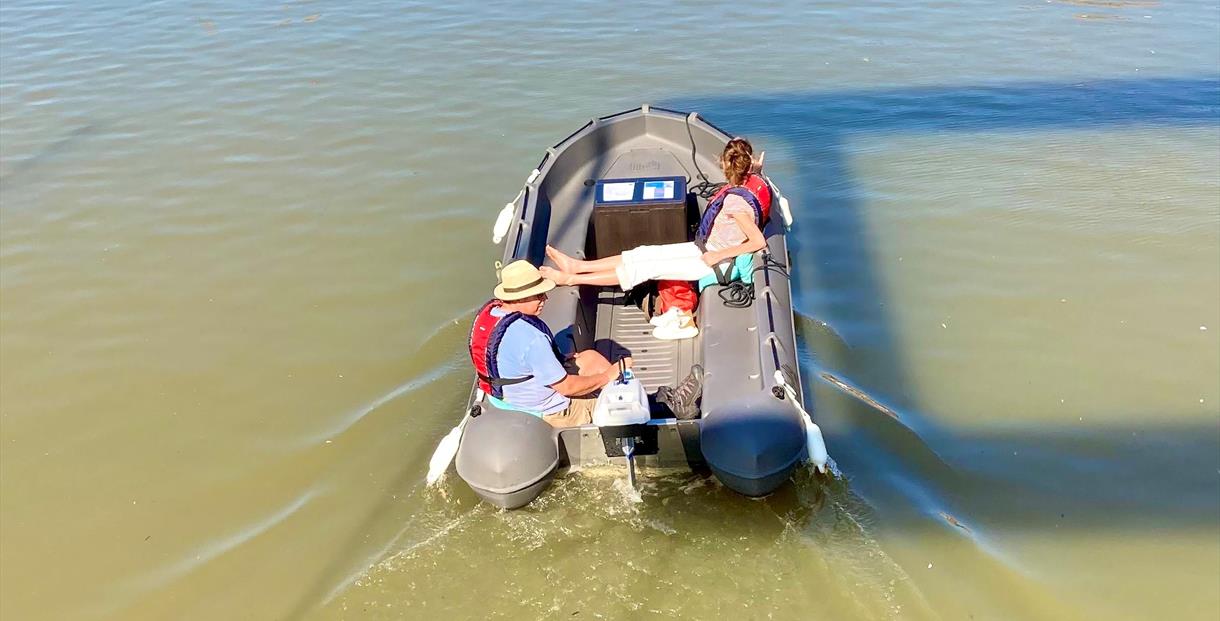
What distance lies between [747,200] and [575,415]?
1.74 meters

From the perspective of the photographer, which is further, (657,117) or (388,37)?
(388,37)

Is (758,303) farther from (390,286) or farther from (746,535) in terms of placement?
(390,286)

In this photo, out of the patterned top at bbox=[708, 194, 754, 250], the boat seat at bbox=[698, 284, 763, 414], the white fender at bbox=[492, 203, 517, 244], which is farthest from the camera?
the white fender at bbox=[492, 203, 517, 244]

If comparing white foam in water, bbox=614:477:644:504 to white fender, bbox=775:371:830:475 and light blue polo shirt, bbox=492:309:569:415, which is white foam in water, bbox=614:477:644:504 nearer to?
light blue polo shirt, bbox=492:309:569:415

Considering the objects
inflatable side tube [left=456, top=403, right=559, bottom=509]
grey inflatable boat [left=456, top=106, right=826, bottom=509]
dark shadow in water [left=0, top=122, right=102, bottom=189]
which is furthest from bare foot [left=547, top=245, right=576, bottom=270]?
dark shadow in water [left=0, top=122, right=102, bottom=189]

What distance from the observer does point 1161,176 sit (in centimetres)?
754

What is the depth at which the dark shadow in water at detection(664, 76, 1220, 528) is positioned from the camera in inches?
176

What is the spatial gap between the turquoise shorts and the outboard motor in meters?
1.18

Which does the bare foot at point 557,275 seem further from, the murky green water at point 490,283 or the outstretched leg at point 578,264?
the murky green water at point 490,283

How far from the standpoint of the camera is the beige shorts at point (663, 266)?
5.25 m

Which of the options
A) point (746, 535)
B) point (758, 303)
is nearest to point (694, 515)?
point (746, 535)

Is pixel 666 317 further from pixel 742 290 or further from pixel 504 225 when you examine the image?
pixel 504 225

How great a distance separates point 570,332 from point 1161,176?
566cm

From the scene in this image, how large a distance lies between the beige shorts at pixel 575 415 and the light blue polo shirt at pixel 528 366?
0.26ft
